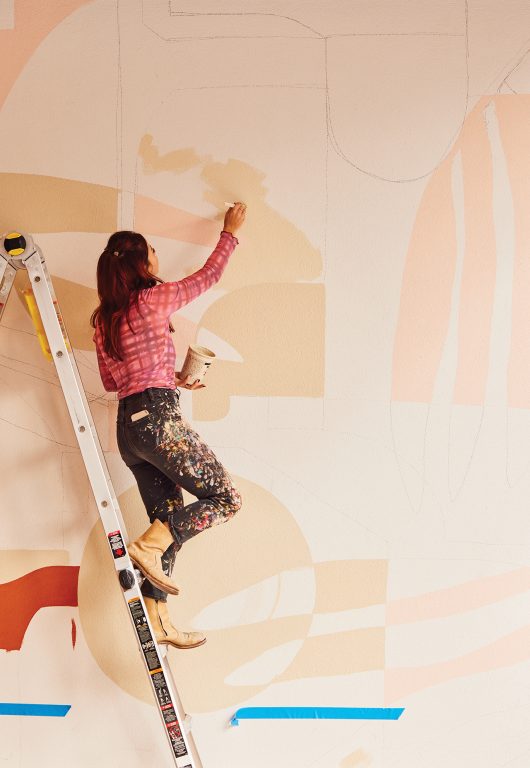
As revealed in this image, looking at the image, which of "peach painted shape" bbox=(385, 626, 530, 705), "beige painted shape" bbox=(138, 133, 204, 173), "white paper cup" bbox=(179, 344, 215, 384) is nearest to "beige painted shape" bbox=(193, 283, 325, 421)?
"white paper cup" bbox=(179, 344, 215, 384)

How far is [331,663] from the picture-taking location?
2164mm

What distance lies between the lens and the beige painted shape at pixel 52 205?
2.15 m

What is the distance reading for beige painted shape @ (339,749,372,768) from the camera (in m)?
2.18

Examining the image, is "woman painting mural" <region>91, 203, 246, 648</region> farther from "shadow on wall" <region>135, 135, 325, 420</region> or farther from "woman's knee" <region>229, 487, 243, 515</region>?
"shadow on wall" <region>135, 135, 325, 420</region>

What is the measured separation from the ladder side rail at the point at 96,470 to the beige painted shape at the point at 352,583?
1.80 feet

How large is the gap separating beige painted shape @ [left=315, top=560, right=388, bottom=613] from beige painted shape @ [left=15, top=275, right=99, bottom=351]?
1.07 m

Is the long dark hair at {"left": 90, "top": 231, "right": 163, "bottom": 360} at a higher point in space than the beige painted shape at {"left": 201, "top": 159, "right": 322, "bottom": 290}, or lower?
lower

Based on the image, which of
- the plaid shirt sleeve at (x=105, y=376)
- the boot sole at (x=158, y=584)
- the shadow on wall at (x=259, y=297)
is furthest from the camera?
the shadow on wall at (x=259, y=297)

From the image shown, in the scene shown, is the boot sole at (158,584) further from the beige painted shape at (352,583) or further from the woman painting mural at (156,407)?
the beige painted shape at (352,583)

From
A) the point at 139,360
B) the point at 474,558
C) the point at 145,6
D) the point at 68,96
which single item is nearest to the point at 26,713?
the point at 139,360

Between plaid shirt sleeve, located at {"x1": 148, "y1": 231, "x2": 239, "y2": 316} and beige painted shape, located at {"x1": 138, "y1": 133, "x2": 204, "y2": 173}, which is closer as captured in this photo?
plaid shirt sleeve, located at {"x1": 148, "y1": 231, "x2": 239, "y2": 316}

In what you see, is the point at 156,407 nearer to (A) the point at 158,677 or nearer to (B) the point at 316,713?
(A) the point at 158,677

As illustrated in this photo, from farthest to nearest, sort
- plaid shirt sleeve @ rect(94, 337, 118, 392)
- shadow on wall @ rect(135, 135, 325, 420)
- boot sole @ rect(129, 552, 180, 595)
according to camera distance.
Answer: shadow on wall @ rect(135, 135, 325, 420) < plaid shirt sleeve @ rect(94, 337, 118, 392) < boot sole @ rect(129, 552, 180, 595)

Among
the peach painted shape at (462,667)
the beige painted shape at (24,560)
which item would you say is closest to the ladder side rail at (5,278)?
the beige painted shape at (24,560)
